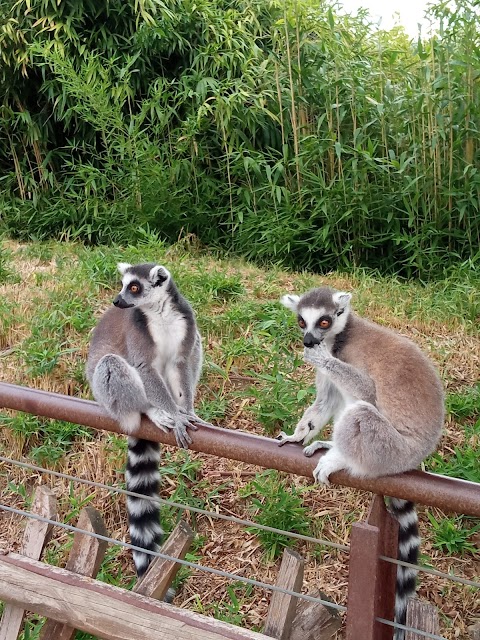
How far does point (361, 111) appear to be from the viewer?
6.20m

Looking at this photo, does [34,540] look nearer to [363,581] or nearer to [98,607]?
[98,607]

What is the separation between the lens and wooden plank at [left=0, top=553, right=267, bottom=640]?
192 centimetres

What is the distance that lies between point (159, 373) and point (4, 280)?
3361 millimetres

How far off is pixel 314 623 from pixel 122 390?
4.06 ft

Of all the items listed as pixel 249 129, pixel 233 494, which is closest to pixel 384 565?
pixel 233 494

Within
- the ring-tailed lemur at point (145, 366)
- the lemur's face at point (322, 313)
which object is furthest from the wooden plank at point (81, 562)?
the lemur's face at point (322, 313)

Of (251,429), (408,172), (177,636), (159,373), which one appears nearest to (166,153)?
(408,172)

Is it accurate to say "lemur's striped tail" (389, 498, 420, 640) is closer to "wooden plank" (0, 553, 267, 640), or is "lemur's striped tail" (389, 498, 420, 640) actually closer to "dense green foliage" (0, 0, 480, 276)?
"wooden plank" (0, 553, 267, 640)

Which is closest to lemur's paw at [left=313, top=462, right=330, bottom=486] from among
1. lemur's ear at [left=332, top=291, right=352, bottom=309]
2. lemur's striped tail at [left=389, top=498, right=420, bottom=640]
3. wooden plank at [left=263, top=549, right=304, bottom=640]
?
wooden plank at [left=263, top=549, right=304, bottom=640]

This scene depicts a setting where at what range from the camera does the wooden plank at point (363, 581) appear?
1.65m

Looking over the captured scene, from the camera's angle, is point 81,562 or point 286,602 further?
point 81,562

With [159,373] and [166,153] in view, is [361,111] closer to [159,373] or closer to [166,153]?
[166,153]

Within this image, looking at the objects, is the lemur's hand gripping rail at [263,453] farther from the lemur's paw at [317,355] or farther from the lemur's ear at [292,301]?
the lemur's ear at [292,301]

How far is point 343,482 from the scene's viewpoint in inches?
70.2
